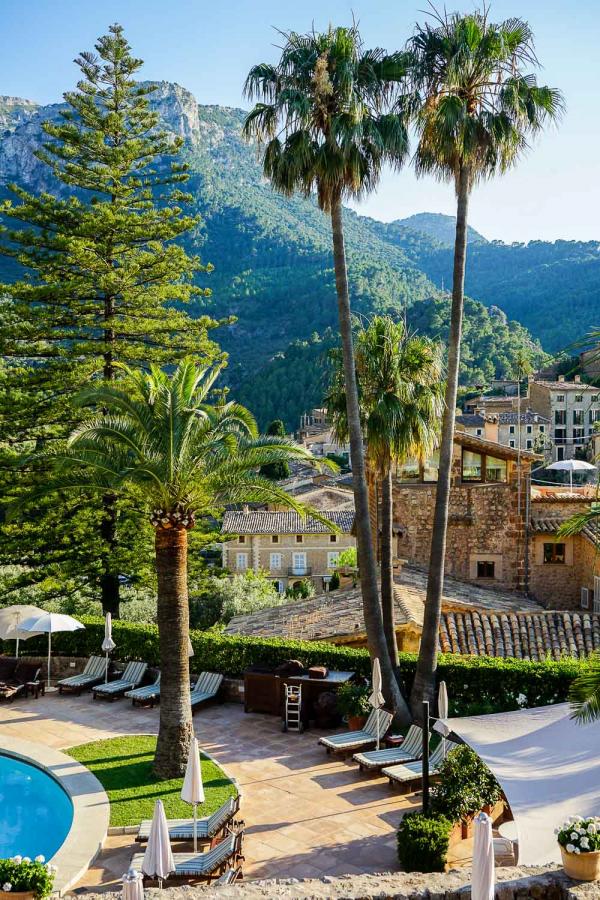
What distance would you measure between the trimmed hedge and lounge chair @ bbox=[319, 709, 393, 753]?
5.69 ft

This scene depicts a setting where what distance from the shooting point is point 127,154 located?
24.0 m

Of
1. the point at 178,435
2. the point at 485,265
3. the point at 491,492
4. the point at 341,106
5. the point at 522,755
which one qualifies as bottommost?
the point at 522,755

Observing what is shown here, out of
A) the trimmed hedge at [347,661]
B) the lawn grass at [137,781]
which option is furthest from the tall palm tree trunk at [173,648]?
the trimmed hedge at [347,661]

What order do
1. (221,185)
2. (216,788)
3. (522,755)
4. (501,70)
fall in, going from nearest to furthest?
(522,755)
(216,788)
(501,70)
(221,185)

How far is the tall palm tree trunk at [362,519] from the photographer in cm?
1427

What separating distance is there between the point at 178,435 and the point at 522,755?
6.87m

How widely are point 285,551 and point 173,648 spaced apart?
37119 millimetres

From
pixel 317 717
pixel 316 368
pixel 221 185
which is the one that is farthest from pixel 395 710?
pixel 221 185

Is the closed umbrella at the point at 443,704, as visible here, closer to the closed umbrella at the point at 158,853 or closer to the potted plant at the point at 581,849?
the potted plant at the point at 581,849

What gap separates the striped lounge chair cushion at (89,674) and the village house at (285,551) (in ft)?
102

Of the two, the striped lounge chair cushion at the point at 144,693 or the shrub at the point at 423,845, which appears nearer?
the shrub at the point at 423,845

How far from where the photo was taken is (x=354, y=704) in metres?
14.0

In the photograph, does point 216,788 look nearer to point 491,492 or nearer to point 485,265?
point 491,492

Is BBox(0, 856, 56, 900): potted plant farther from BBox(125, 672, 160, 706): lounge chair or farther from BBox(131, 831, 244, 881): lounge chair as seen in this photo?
BBox(125, 672, 160, 706): lounge chair
